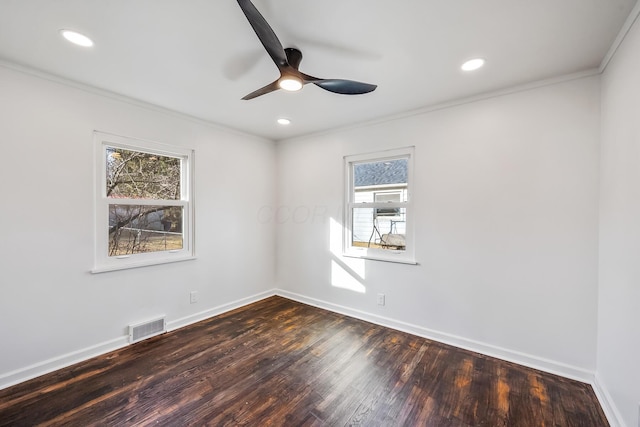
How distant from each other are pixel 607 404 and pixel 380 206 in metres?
2.36

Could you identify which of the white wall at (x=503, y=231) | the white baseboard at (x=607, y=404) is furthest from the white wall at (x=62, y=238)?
the white baseboard at (x=607, y=404)

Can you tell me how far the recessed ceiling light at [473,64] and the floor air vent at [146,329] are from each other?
3.75 metres

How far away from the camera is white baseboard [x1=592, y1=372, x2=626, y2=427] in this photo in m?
1.67

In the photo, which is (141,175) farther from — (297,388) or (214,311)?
(297,388)

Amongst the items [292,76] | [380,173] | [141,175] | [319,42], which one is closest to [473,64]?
[319,42]

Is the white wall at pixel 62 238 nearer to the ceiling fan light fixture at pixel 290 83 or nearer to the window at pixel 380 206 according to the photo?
the ceiling fan light fixture at pixel 290 83

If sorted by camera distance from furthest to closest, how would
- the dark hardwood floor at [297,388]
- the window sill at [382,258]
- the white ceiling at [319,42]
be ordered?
the window sill at [382,258]
the dark hardwood floor at [297,388]
the white ceiling at [319,42]

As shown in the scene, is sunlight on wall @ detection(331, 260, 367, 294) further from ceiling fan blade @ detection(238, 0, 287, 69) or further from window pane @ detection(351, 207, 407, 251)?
ceiling fan blade @ detection(238, 0, 287, 69)

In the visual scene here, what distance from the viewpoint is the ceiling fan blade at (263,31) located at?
1.22 metres

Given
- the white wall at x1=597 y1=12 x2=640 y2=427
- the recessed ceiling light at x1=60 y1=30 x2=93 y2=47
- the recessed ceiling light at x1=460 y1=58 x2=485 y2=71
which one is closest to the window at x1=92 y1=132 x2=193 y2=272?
the recessed ceiling light at x1=60 y1=30 x2=93 y2=47

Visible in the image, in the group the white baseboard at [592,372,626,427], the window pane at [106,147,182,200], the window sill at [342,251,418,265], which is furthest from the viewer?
the window sill at [342,251,418,265]

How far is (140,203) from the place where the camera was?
9.35 ft

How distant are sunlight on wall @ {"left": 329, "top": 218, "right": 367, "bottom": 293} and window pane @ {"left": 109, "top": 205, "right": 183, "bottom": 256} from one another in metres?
1.91

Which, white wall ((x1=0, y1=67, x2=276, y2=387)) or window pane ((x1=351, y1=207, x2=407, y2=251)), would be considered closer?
white wall ((x1=0, y1=67, x2=276, y2=387))
